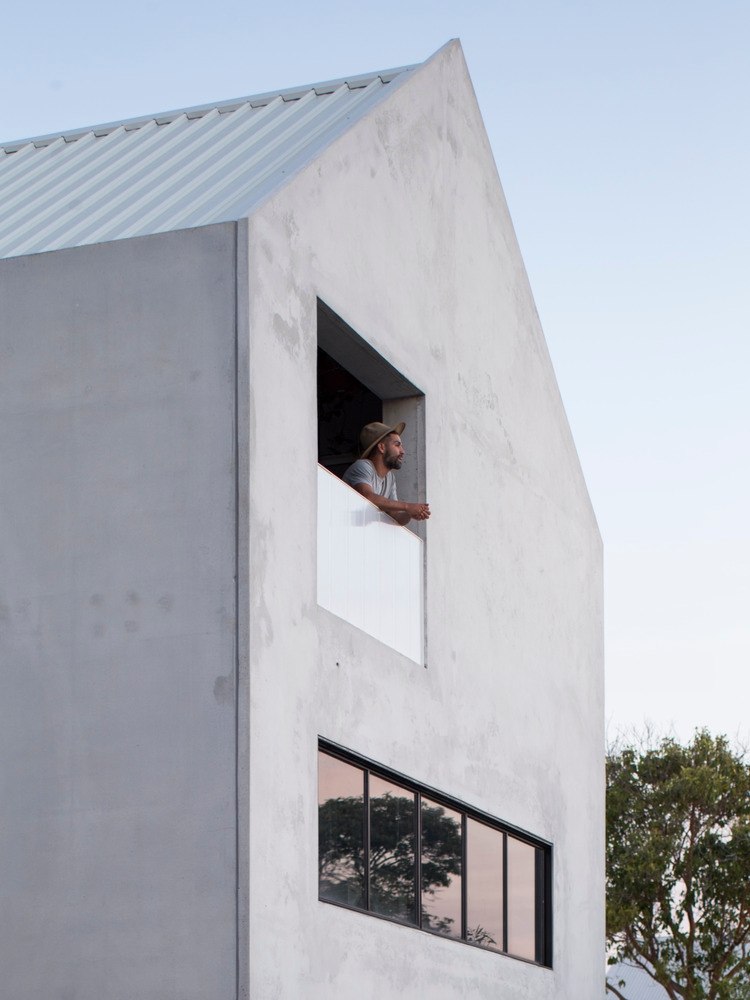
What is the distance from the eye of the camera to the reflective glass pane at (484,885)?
16.8m

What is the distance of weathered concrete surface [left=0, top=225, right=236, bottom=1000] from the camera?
1184cm

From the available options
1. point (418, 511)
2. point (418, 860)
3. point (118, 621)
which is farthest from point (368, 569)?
point (118, 621)

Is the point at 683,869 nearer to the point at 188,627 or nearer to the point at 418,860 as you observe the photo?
the point at 418,860

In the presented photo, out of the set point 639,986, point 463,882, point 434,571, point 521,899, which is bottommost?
point 639,986

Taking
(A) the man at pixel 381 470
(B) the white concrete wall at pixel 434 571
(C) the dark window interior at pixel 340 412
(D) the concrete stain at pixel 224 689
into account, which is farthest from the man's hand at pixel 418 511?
(D) the concrete stain at pixel 224 689

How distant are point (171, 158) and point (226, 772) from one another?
6274mm

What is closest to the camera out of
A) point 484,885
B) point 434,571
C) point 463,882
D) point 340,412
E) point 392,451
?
point 392,451

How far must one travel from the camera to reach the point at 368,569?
49.0 ft

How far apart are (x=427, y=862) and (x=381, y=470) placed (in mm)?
3572

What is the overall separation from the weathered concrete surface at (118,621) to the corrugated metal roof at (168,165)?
587mm

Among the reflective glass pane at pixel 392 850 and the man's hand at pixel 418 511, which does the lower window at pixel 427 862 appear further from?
the man's hand at pixel 418 511

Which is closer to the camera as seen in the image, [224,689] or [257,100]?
[224,689]

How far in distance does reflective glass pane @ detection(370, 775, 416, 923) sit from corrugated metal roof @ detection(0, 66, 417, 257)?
195 inches

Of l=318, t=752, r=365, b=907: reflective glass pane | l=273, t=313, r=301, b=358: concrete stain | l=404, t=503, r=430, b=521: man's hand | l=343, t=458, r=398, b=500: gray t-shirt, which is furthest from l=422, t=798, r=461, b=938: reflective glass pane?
l=273, t=313, r=301, b=358: concrete stain
